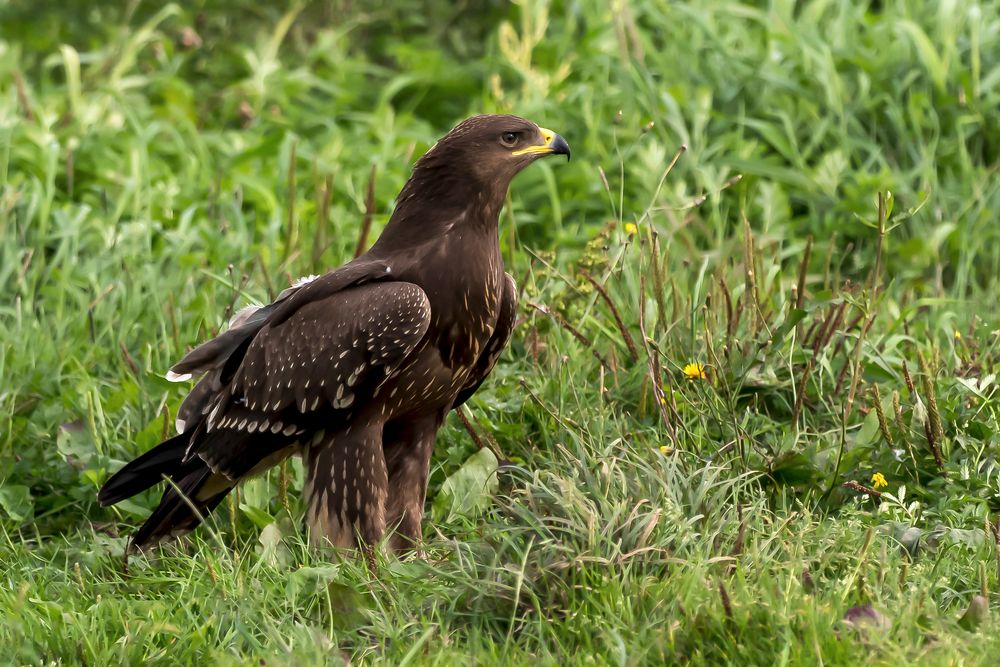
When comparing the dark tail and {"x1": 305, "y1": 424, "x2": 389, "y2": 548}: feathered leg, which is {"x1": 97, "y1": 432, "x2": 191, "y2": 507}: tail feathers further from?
{"x1": 305, "y1": 424, "x2": 389, "y2": 548}: feathered leg

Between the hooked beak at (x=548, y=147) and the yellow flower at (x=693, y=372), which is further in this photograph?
the yellow flower at (x=693, y=372)

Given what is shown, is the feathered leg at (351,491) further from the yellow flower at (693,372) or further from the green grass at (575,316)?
the yellow flower at (693,372)

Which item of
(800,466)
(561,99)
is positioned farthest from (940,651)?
(561,99)

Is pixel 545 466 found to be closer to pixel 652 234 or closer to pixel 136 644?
pixel 652 234

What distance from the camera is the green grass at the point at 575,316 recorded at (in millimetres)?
3650

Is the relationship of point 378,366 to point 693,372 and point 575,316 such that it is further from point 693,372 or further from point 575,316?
point 575,316

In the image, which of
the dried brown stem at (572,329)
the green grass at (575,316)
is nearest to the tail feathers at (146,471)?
the green grass at (575,316)

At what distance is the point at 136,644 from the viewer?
12.0 ft

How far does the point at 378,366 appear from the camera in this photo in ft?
14.0

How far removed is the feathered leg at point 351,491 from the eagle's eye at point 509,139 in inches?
36.3

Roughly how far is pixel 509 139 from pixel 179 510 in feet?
4.96

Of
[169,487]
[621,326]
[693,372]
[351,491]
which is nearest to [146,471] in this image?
[169,487]

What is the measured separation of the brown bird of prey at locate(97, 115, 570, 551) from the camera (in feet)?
14.1

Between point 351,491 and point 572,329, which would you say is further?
point 572,329
